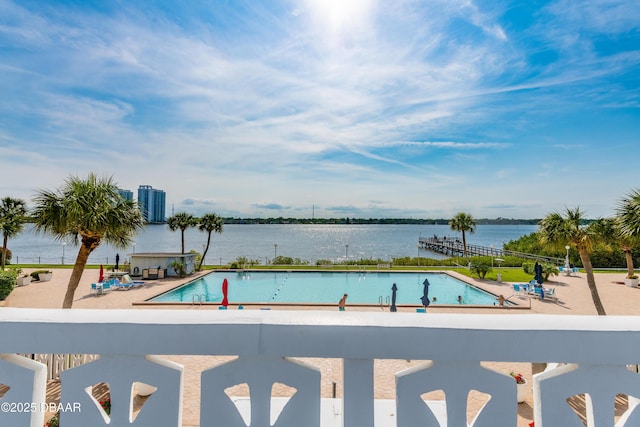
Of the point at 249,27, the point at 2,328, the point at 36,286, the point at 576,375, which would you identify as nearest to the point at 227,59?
the point at 249,27

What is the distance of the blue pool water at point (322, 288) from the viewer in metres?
17.7

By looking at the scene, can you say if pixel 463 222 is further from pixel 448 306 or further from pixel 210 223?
pixel 210 223

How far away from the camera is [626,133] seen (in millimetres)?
25859

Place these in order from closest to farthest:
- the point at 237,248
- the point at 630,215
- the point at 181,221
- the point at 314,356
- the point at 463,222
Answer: the point at 314,356 → the point at 630,215 → the point at 181,221 → the point at 463,222 → the point at 237,248

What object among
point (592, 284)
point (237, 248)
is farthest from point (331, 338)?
point (237, 248)

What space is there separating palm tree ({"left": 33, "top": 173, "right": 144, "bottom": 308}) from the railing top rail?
10.2 metres

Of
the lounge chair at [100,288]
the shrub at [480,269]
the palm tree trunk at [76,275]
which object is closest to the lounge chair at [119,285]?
the lounge chair at [100,288]

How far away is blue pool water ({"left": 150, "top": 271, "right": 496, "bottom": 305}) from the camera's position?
695 inches

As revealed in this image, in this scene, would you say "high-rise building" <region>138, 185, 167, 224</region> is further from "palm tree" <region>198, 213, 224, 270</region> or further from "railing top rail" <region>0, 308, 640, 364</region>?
"railing top rail" <region>0, 308, 640, 364</region>

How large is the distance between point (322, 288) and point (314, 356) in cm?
2003

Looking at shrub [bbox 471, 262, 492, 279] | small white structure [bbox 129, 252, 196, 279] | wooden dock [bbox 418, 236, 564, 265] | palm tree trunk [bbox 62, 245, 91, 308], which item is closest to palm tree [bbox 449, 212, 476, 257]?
wooden dock [bbox 418, 236, 564, 265]

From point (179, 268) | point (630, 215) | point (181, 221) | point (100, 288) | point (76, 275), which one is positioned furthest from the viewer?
point (181, 221)

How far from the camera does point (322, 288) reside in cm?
2045

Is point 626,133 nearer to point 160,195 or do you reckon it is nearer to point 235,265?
point 235,265
